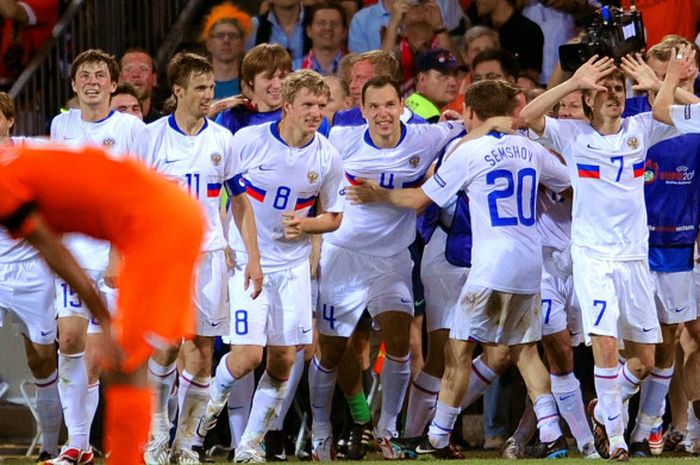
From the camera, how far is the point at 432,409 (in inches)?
414

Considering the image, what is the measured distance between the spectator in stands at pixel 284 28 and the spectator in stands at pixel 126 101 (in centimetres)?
257

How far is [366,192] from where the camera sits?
1013 cm

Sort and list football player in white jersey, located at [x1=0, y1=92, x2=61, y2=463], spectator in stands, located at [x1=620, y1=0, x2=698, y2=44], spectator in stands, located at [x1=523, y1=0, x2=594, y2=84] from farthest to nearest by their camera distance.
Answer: spectator in stands, located at [x1=523, y1=0, x2=594, y2=84] → spectator in stands, located at [x1=620, y1=0, x2=698, y2=44] → football player in white jersey, located at [x1=0, y1=92, x2=61, y2=463]

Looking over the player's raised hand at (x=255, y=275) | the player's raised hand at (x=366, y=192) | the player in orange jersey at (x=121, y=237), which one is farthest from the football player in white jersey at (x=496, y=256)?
the player in orange jersey at (x=121, y=237)

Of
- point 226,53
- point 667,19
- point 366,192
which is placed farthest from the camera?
point 226,53

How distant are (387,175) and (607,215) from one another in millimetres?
1550

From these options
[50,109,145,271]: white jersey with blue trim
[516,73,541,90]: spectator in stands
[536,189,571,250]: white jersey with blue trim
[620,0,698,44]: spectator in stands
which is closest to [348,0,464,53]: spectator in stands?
[516,73,541,90]: spectator in stands

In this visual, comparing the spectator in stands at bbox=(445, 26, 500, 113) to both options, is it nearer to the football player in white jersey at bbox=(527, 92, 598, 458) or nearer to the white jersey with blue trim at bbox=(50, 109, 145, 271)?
the football player in white jersey at bbox=(527, 92, 598, 458)

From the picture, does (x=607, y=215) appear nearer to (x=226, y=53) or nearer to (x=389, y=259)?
(x=389, y=259)

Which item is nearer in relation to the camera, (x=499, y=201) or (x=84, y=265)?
(x=84, y=265)

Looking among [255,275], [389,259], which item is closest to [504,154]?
[389,259]

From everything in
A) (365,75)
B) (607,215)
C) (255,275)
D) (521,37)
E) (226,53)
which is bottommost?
(255,275)

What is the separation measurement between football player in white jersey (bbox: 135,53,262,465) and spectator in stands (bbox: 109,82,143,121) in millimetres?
1012

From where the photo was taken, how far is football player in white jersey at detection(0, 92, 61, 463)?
9789 millimetres
